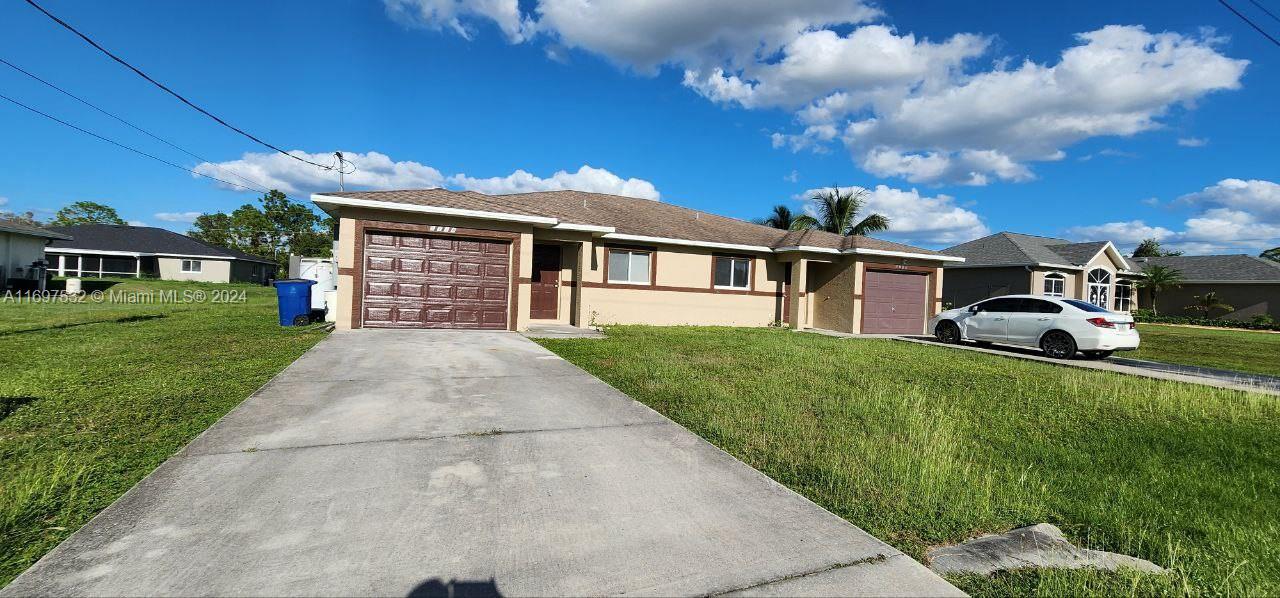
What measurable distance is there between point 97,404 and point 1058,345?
55.5 ft

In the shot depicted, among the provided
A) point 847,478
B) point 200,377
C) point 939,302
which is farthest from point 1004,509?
point 939,302

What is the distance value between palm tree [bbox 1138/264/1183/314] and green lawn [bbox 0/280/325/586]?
1641 inches

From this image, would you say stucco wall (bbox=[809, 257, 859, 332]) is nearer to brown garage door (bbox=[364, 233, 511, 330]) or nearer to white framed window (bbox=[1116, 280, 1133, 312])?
brown garage door (bbox=[364, 233, 511, 330])

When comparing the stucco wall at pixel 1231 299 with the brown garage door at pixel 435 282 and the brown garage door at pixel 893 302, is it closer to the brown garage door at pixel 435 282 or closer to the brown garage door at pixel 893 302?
the brown garage door at pixel 893 302

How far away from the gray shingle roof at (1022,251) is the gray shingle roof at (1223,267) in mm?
10286

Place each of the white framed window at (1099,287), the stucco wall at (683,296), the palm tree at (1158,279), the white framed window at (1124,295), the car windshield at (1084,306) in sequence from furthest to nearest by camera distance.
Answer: the white framed window at (1124,295), the palm tree at (1158,279), the white framed window at (1099,287), the stucco wall at (683,296), the car windshield at (1084,306)

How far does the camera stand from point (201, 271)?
41312mm

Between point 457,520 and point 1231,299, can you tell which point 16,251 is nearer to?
point 457,520

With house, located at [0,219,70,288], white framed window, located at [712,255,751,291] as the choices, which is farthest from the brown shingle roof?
house, located at [0,219,70,288]

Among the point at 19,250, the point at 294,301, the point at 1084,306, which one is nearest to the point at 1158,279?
the point at 1084,306

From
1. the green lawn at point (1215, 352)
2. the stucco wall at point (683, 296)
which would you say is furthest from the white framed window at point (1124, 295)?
the stucco wall at point (683, 296)

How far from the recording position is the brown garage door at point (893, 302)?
1847cm

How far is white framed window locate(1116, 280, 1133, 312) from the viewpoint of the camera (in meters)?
32.0

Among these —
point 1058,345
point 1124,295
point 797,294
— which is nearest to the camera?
point 1058,345
